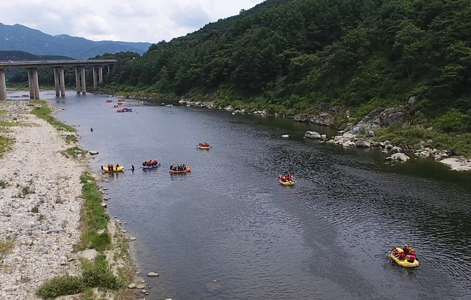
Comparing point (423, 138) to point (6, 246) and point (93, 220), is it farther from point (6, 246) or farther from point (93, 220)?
point (6, 246)

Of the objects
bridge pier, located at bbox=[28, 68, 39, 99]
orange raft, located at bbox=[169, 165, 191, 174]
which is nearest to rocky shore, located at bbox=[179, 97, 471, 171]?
orange raft, located at bbox=[169, 165, 191, 174]

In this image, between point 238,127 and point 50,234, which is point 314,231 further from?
point 238,127

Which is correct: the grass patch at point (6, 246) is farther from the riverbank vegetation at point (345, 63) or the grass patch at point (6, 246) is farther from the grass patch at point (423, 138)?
the riverbank vegetation at point (345, 63)

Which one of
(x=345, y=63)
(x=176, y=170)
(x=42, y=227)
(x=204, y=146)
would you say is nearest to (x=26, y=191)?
(x=42, y=227)

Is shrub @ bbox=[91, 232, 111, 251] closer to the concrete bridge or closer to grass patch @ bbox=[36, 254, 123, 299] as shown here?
grass patch @ bbox=[36, 254, 123, 299]

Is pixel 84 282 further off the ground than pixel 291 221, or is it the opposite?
pixel 84 282

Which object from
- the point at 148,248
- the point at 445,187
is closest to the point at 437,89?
the point at 445,187
